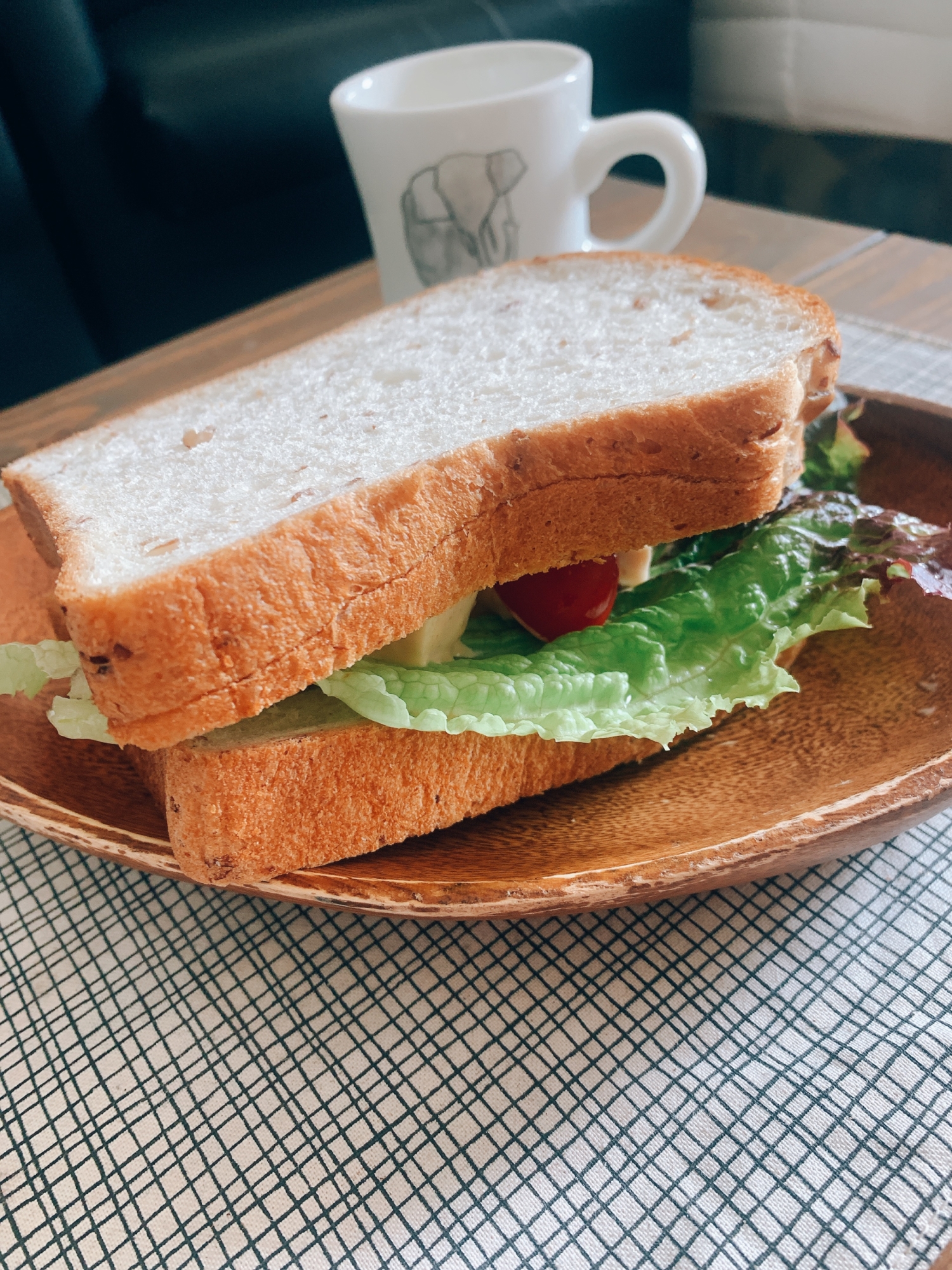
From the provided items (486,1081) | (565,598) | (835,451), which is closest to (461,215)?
(835,451)

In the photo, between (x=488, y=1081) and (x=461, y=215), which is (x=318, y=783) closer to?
(x=488, y=1081)

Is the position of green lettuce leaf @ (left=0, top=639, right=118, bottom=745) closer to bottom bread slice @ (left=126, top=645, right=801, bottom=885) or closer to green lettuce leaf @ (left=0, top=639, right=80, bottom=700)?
green lettuce leaf @ (left=0, top=639, right=80, bottom=700)

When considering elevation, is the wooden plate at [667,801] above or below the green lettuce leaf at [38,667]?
below

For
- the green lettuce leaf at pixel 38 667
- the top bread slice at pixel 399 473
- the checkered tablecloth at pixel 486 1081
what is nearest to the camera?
the checkered tablecloth at pixel 486 1081

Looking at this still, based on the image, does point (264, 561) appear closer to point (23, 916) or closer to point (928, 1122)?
point (23, 916)

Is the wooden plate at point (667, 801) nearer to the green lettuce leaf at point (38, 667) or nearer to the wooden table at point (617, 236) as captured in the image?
the green lettuce leaf at point (38, 667)

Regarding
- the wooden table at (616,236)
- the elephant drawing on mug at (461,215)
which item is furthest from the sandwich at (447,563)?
the wooden table at (616,236)

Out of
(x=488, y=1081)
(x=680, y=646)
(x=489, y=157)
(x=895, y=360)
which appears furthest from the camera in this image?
(x=895, y=360)

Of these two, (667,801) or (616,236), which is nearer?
(667,801)

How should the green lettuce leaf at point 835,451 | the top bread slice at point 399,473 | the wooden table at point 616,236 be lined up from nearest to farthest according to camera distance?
the top bread slice at point 399,473 < the green lettuce leaf at point 835,451 < the wooden table at point 616,236
